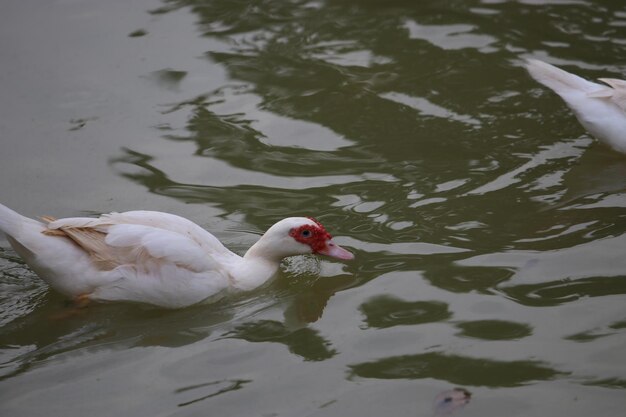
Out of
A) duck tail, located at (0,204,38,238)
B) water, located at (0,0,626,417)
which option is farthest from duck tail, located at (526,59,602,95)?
duck tail, located at (0,204,38,238)

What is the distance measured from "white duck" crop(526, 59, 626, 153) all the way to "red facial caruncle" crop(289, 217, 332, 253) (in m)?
2.76

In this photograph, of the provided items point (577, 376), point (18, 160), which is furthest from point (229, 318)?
point (18, 160)

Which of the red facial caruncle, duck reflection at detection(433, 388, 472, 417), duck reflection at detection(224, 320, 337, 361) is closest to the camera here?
duck reflection at detection(433, 388, 472, 417)

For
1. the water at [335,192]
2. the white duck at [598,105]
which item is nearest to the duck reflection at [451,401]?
the water at [335,192]

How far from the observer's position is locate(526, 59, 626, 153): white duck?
25.8 feet

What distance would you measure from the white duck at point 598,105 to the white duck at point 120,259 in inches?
137

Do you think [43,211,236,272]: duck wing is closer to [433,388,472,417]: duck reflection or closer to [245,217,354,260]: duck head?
[245,217,354,260]: duck head

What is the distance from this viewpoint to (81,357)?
5.61 metres

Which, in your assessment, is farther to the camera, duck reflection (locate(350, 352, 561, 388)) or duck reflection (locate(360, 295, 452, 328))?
→ duck reflection (locate(360, 295, 452, 328))

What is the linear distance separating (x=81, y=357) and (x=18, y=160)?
2.87 meters

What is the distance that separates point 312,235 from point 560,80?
292cm

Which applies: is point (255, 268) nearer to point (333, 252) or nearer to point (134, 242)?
point (333, 252)

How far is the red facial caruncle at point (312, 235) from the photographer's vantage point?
639 cm

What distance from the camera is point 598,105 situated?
7875 mm
